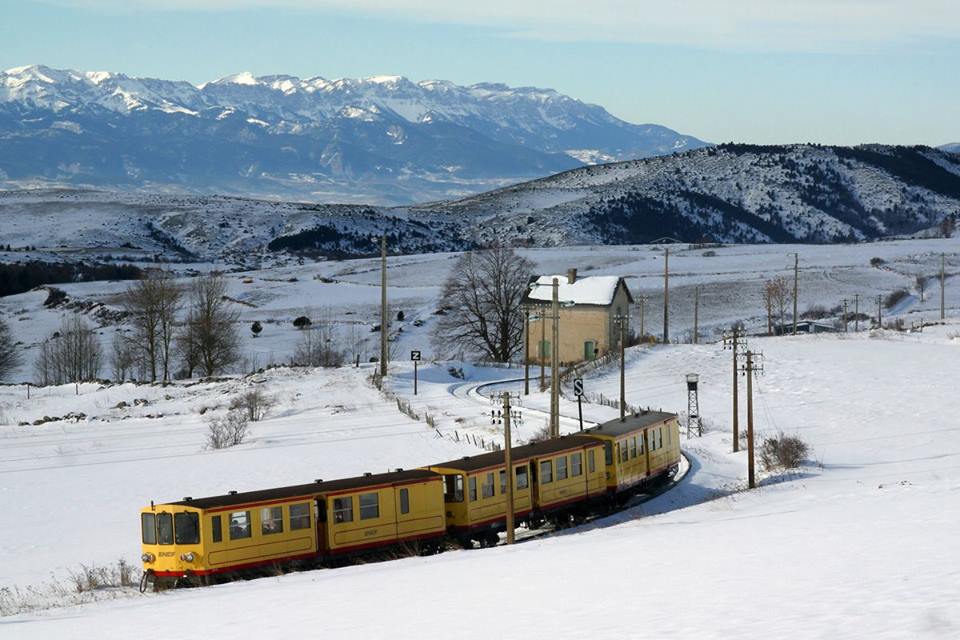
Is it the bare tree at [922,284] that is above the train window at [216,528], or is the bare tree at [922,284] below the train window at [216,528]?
above

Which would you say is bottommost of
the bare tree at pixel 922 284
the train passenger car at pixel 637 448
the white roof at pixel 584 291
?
the train passenger car at pixel 637 448

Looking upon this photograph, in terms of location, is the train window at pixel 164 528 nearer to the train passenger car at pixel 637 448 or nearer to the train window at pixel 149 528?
the train window at pixel 149 528

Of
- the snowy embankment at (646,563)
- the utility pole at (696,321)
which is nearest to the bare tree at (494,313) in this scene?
the utility pole at (696,321)

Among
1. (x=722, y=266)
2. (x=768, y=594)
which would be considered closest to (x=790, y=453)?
(x=768, y=594)

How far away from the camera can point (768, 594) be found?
1659cm

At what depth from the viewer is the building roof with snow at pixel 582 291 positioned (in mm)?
77000

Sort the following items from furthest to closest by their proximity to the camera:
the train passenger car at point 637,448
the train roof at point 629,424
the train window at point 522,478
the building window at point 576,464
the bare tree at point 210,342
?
the bare tree at point 210,342
the train roof at point 629,424
the train passenger car at point 637,448
the building window at point 576,464
the train window at point 522,478

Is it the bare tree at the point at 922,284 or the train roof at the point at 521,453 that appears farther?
the bare tree at the point at 922,284

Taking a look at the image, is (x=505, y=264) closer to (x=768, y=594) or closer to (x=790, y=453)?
(x=790, y=453)

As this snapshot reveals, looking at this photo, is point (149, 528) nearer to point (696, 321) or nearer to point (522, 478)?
point (522, 478)

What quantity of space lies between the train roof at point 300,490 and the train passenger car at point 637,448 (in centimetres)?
793

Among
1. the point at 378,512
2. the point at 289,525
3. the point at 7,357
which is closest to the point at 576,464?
the point at 378,512

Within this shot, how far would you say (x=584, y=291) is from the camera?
78.5 m

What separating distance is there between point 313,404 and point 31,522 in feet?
86.3
